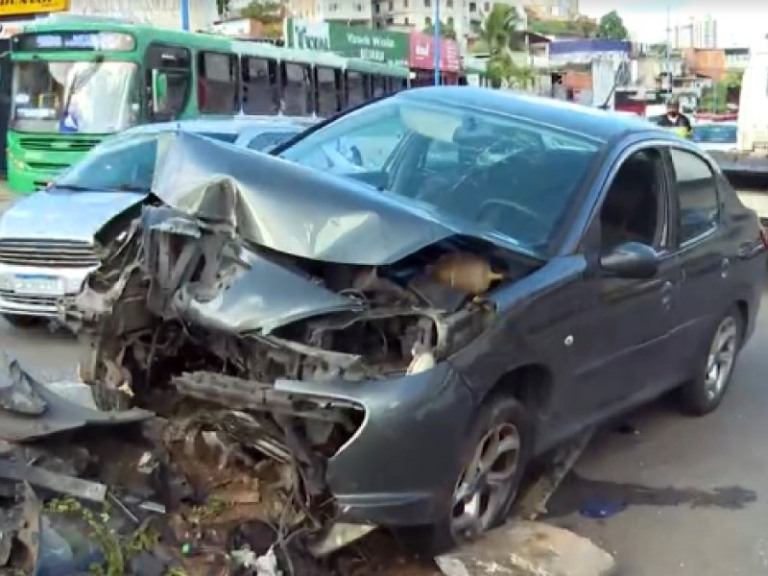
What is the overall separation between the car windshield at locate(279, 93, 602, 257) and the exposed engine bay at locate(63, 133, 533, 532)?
516 millimetres

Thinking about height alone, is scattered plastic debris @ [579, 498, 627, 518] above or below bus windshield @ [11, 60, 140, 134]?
below

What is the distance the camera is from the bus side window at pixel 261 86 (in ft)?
65.3

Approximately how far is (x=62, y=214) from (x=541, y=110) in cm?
Result: 470

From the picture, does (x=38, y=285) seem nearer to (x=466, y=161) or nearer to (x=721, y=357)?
(x=466, y=161)

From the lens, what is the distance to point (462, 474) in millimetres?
4676

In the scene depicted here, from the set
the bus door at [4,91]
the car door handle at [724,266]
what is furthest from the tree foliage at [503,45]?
the car door handle at [724,266]

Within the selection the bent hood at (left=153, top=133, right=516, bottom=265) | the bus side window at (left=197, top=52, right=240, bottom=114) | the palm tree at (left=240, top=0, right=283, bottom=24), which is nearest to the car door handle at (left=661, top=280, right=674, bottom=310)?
the bent hood at (left=153, top=133, right=516, bottom=265)

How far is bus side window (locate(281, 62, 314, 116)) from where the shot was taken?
21219 mm

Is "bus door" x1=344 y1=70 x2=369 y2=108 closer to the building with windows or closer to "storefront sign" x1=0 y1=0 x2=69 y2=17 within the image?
"storefront sign" x1=0 y1=0 x2=69 y2=17

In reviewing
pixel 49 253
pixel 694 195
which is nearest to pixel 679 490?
pixel 694 195

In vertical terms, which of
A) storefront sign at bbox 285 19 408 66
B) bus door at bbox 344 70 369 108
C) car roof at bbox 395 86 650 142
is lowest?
bus door at bbox 344 70 369 108

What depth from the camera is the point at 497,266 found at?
4926 mm

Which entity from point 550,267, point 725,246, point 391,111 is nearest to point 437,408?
point 550,267

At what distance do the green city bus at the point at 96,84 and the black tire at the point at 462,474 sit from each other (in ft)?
41.9
